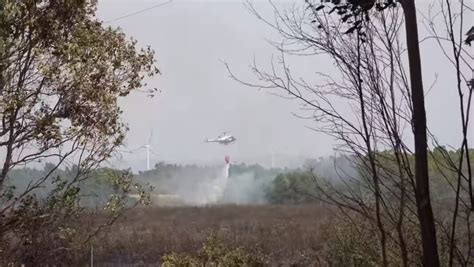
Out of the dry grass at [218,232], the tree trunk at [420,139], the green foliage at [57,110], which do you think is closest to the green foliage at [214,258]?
the green foliage at [57,110]

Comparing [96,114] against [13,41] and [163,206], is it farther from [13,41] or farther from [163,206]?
Result: [163,206]

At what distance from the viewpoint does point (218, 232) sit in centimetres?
582

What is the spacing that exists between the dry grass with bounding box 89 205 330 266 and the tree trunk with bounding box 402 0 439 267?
13.2ft

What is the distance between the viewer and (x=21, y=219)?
3.32m

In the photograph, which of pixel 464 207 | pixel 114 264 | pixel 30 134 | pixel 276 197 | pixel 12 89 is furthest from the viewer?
pixel 114 264

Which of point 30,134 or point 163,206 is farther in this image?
point 163,206

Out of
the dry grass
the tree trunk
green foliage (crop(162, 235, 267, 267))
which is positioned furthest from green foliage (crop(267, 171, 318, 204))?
the tree trunk

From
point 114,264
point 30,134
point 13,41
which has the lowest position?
point 114,264

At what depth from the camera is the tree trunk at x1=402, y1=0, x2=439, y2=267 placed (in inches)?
66.3

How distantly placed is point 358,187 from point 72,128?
1.58 metres

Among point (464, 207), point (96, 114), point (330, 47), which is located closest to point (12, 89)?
point (96, 114)

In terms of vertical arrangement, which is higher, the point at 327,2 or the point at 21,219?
the point at 327,2

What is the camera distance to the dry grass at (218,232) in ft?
20.1

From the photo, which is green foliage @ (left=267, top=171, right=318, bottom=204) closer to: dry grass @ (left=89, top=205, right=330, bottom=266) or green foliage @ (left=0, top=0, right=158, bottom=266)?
dry grass @ (left=89, top=205, right=330, bottom=266)
